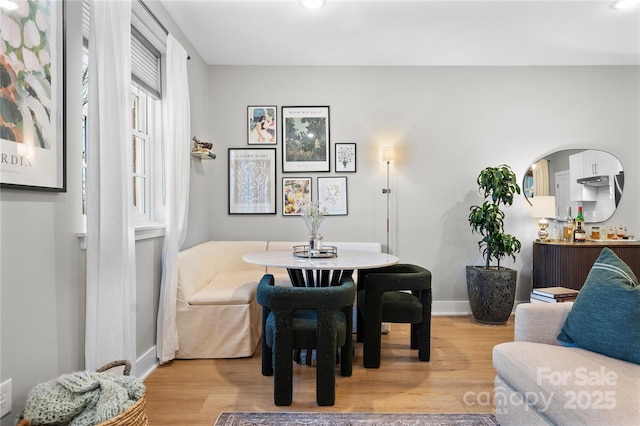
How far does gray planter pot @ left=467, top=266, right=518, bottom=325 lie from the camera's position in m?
3.32

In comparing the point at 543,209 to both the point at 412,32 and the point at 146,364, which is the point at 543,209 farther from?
the point at 146,364

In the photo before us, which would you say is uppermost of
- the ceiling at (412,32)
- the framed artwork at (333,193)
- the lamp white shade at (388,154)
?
the ceiling at (412,32)

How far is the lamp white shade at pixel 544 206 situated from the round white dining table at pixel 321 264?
2134mm

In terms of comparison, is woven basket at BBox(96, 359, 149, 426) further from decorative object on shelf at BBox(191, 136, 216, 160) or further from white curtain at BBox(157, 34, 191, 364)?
decorative object on shelf at BBox(191, 136, 216, 160)

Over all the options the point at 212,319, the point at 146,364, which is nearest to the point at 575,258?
the point at 212,319

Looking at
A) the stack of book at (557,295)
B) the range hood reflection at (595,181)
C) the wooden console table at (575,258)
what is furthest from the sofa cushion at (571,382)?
the range hood reflection at (595,181)

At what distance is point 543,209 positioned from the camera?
359cm

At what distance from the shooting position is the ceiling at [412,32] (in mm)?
2709

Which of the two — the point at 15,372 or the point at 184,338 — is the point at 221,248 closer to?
the point at 184,338

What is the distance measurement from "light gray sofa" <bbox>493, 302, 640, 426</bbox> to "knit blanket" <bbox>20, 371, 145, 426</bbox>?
163 cm

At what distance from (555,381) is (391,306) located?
1212 mm

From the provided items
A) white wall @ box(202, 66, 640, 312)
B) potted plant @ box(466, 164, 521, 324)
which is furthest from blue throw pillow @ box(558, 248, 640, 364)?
white wall @ box(202, 66, 640, 312)

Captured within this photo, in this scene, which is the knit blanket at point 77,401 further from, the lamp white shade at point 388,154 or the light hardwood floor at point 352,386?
the lamp white shade at point 388,154

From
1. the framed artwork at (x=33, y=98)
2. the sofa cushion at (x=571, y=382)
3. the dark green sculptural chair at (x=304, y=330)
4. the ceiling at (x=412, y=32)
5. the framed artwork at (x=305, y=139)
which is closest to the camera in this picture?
the sofa cushion at (x=571, y=382)
